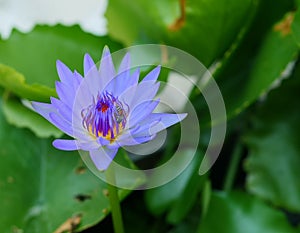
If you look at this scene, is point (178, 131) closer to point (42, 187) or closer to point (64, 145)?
point (42, 187)

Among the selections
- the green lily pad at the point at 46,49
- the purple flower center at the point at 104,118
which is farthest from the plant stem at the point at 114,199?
the green lily pad at the point at 46,49

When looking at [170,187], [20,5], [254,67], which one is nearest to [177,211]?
[170,187]

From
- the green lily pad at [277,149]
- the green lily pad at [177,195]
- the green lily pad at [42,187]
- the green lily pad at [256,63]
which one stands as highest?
the green lily pad at [256,63]

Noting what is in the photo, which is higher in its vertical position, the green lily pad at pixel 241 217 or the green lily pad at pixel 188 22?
the green lily pad at pixel 188 22

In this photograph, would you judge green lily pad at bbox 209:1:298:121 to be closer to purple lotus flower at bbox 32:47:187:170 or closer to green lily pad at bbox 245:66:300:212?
green lily pad at bbox 245:66:300:212

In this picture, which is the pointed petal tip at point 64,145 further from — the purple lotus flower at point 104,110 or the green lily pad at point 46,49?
the green lily pad at point 46,49

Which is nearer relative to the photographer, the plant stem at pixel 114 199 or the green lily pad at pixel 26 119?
the plant stem at pixel 114 199
